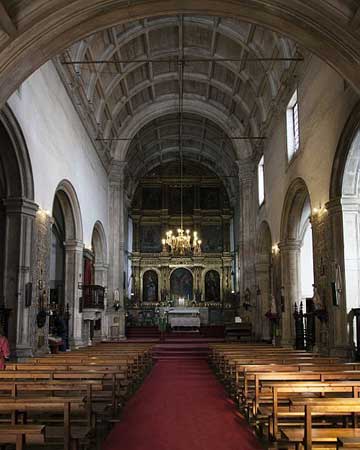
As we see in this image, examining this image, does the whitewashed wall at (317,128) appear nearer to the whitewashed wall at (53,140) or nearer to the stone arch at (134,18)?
the stone arch at (134,18)

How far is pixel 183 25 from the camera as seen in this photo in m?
21.0

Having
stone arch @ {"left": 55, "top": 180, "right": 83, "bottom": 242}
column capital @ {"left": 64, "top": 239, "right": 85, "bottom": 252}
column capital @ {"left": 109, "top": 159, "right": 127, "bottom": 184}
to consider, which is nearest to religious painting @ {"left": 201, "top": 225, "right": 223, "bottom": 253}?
column capital @ {"left": 109, "top": 159, "right": 127, "bottom": 184}

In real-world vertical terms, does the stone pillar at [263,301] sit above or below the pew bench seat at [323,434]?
above

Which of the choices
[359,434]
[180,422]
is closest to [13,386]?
[180,422]

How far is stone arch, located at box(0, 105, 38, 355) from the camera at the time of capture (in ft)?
43.3

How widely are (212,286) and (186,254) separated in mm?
2727

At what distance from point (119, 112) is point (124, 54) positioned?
4.41 meters

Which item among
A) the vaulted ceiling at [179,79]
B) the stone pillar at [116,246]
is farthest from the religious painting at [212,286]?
the stone pillar at [116,246]

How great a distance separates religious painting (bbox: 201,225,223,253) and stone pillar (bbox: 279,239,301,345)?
678 inches

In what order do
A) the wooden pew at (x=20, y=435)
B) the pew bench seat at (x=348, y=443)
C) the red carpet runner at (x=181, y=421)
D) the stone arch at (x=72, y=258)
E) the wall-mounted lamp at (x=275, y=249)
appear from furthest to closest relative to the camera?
the wall-mounted lamp at (x=275, y=249) < the stone arch at (x=72, y=258) < the red carpet runner at (x=181, y=421) < the wooden pew at (x=20, y=435) < the pew bench seat at (x=348, y=443)

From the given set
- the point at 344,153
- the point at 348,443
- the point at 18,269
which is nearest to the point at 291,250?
the point at 344,153

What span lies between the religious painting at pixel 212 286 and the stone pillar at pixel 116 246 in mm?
9443

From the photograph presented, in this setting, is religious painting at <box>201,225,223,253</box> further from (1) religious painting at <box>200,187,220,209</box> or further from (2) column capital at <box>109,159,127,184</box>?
(2) column capital at <box>109,159,127,184</box>

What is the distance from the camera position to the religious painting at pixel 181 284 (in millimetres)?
35500
